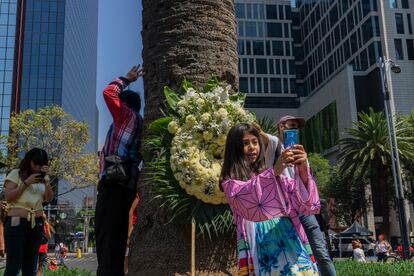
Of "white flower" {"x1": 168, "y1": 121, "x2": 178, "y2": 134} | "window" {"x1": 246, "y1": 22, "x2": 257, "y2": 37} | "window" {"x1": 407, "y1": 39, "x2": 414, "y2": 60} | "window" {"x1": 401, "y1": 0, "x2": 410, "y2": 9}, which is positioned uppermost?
"window" {"x1": 246, "y1": 22, "x2": 257, "y2": 37}

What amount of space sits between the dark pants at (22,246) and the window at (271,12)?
79.0 metres

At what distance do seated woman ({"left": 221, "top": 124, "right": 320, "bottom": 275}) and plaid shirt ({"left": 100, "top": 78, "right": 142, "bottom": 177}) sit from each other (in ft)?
4.76

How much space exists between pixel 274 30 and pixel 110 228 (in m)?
79.0

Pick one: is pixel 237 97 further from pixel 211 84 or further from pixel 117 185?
pixel 117 185

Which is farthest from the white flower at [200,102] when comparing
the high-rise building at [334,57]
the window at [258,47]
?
the window at [258,47]

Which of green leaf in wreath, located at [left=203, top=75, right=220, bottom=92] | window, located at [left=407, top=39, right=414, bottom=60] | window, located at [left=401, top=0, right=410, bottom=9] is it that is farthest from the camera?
window, located at [left=401, top=0, right=410, bottom=9]

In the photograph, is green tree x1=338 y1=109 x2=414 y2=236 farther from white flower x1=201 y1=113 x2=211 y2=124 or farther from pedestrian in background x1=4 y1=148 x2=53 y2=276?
white flower x1=201 y1=113 x2=211 y2=124

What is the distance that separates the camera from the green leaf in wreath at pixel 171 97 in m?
4.11

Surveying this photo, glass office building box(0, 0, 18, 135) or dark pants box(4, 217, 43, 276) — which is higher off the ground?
glass office building box(0, 0, 18, 135)

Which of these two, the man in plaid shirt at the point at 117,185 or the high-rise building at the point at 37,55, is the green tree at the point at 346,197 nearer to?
the high-rise building at the point at 37,55

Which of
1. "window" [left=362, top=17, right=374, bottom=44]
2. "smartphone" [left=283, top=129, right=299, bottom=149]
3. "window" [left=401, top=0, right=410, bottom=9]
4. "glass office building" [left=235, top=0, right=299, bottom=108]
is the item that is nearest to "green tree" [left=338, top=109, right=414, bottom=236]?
"window" [left=362, top=17, right=374, bottom=44]

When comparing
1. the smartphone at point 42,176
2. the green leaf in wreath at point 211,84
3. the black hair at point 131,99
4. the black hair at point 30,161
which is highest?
the green leaf in wreath at point 211,84

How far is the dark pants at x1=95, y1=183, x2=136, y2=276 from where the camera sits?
143 inches

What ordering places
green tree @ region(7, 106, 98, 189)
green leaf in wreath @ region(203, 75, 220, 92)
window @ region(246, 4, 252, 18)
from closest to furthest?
1. green leaf in wreath @ region(203, 75, 220, 92)
2. green tree @ region(7, 106, 98, 189)
3. window @ region(246, 4, 252, 18)
